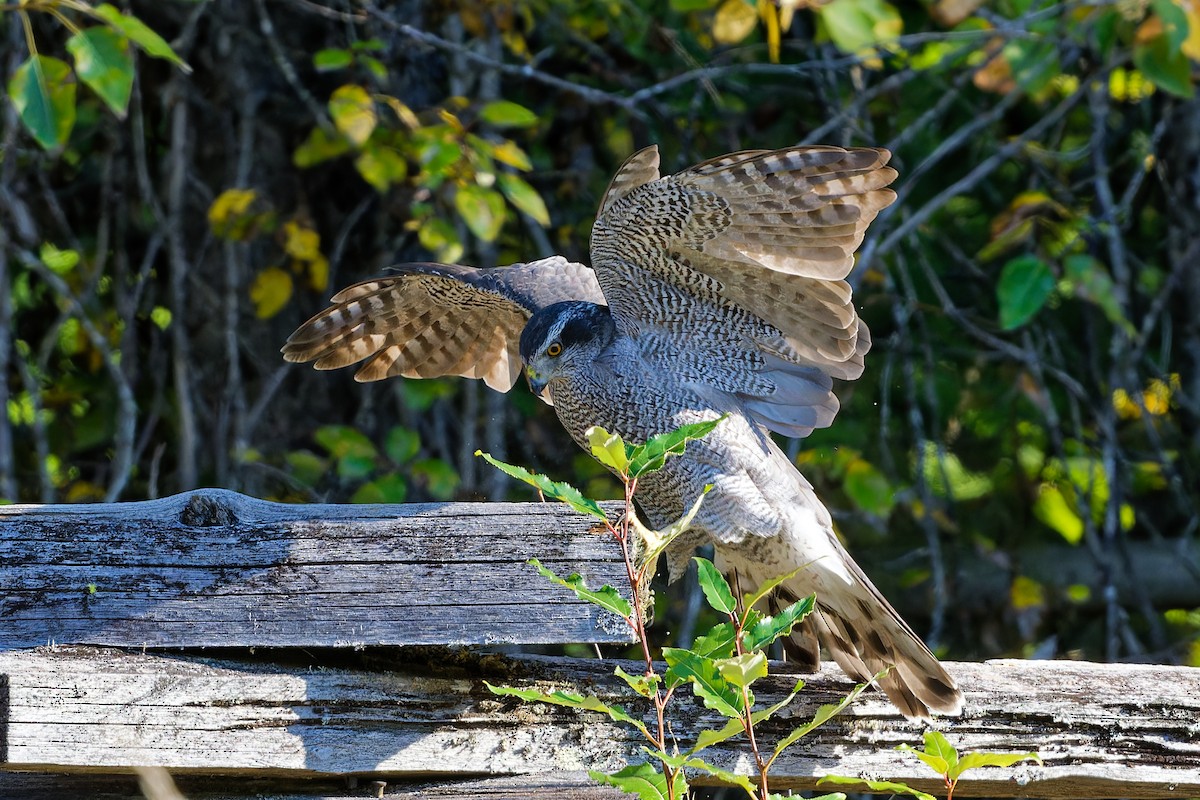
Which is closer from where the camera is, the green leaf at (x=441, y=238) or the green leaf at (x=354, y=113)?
the green leaf at (x=354, y=113)

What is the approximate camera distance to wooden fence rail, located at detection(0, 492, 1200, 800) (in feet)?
6.15

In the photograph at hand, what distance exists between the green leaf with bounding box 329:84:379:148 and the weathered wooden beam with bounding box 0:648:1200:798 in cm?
228

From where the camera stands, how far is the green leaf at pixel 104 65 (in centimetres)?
318

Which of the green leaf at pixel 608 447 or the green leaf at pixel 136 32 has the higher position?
the green leaf at pixel 136 32

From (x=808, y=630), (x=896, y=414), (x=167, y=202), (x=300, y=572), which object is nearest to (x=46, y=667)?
(x=300, y=572)

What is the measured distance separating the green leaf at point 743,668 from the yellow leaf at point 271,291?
10.4ft

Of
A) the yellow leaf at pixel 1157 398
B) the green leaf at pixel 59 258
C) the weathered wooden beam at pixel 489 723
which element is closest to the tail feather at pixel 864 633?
the weathered wooden beam at pixel 489 723

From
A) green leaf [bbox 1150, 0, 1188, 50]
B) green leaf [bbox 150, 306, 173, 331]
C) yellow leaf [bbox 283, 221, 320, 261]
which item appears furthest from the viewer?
green leaf [bbox 150, 306, 173, 331]

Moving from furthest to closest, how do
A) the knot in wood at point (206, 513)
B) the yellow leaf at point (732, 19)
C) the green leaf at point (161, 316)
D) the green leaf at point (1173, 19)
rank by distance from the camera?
the green leaf at point (161, 316) → the yellow leaf at point (732, 19) → the green leaf at point (1173, 19) → the knot in wood at point (206, 513)

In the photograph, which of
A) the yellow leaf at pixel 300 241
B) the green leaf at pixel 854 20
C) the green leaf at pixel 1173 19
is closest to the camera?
the green leaf at pixel 1173 19

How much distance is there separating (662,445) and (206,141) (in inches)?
145

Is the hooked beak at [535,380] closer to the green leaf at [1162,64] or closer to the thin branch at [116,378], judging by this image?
the thin branch at [116,378]

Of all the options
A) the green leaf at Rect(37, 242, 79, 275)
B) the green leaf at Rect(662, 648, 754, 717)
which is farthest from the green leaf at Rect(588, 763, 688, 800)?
the green leaf at Rect(37, 242, 79, 275)

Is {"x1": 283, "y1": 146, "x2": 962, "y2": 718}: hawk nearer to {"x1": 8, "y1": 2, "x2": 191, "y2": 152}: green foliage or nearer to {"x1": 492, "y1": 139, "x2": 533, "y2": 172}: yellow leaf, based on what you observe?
{"x1": 492, "y1": 139, "x2": 533, "y2": 172}: yellow leaf
